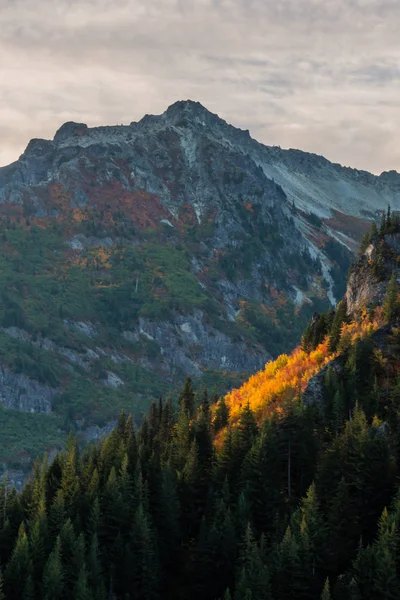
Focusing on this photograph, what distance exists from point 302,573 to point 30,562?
26.6 metres

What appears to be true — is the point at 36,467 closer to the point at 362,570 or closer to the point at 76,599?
the point at 76,599

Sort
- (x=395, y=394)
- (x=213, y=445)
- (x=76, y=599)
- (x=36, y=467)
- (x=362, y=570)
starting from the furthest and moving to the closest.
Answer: (x=36, y=467), (x=213, y=445), (x=395, y=394), (x=76, y=599), (x=362, y=570)

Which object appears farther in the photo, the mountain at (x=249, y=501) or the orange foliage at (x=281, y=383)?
the orange foliage at (x=281, y=383)

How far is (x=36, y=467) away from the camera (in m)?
113

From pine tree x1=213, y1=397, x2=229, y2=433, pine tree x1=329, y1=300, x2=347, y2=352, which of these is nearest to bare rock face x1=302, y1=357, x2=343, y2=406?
pine tree x1=329, y1=300, x2=347, y2=352

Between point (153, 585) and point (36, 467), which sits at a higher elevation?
point (36, 467)

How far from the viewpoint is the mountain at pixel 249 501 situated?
A: 78.7 m

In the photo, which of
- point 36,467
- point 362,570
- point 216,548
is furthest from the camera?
point 36,467

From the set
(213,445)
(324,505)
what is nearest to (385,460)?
(324,505)

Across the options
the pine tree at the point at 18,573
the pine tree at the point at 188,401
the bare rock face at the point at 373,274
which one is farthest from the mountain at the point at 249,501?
the pine tree at the point at 188,401

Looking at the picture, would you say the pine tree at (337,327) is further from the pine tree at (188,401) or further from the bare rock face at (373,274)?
the pine tree at (188,401)

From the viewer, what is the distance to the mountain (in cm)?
7869

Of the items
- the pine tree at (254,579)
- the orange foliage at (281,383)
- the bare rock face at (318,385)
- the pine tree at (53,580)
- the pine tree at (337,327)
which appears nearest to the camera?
the pine tree at (254,579)

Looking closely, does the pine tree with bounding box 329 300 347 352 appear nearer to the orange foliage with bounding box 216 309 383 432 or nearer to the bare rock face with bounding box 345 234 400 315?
the orange foliage with bounding box 216 309 383 432
